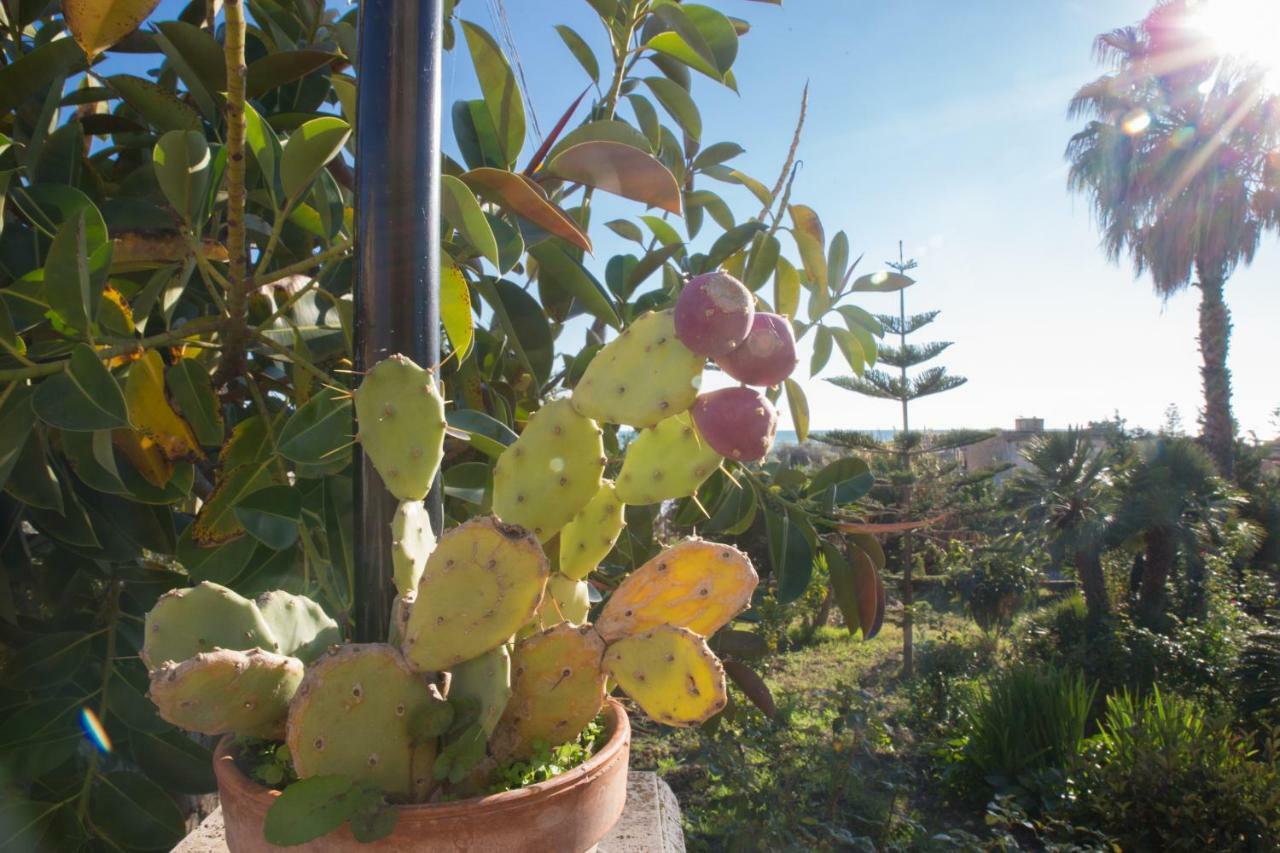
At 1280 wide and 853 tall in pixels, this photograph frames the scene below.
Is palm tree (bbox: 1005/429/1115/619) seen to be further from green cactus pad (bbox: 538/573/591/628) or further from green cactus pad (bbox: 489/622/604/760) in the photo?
green cactus pad (bbox: 489/622/604/760)

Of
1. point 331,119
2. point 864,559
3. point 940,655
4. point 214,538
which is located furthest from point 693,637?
point 940,655

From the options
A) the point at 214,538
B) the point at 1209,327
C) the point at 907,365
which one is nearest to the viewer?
the point at 214,538

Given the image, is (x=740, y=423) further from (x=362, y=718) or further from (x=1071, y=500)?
(x=1071, y=500)

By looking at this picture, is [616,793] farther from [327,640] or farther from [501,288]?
[501,288]

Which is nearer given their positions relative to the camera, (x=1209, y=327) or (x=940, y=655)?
(x=940, y=655)

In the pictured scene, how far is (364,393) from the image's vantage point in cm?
49

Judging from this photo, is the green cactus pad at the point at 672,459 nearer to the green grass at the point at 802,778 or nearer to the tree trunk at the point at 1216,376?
the green grass at the point at 802,778

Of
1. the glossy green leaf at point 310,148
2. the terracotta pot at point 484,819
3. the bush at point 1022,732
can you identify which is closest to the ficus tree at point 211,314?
the glossy green leaf at point 310,148

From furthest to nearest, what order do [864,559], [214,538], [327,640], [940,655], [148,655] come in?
[940,655] < [864,559] < [214,538] < [327,640] < [148,655]

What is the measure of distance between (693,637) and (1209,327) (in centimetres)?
1236

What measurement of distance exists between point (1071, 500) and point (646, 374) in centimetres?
825

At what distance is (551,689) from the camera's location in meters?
0.54

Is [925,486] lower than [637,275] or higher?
lower

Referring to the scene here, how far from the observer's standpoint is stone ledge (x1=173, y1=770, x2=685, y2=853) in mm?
799
